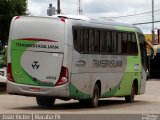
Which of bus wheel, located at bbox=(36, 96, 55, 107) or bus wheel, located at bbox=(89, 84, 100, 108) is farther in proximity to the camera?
bus wheel, located at bbox=(36, 96, 55, 107)

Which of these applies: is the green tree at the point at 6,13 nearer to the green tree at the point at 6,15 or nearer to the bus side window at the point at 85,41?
the green tree at the point at 6,15

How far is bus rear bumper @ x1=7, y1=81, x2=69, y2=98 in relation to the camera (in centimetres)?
2136

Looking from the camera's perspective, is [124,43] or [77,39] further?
[124,43]

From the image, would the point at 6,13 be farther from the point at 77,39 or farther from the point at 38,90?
the point at 38,90

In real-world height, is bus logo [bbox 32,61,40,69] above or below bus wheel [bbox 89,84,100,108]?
above

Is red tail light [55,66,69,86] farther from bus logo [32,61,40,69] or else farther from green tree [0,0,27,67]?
green tree [0,0,27,67]

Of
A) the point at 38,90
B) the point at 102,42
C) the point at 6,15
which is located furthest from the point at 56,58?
the point at 6,15

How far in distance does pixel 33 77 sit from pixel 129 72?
6.28 meters

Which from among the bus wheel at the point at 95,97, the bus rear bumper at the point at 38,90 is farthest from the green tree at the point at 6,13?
the bus rear bumper at the point at 38,90

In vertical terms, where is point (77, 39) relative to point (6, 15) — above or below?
above

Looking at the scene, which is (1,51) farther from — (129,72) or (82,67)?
(82,67)

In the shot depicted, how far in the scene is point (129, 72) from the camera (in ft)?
87.9

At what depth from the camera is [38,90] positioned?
21.6 metres

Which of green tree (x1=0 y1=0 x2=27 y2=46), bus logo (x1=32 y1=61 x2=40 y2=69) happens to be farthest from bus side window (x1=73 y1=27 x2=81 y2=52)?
green tree (x1=0 y1=0 x2=27 y2=46)
